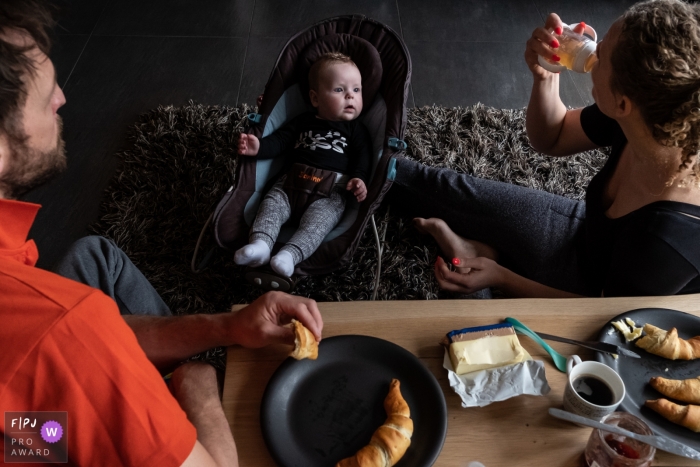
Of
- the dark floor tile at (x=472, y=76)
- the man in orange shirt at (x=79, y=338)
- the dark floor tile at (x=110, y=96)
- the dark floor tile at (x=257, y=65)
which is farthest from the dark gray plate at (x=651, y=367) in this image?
the dark floor tile at (x=257, y=65)

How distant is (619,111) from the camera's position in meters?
1.13

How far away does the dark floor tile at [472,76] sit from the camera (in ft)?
8.39

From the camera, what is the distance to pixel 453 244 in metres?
1.78

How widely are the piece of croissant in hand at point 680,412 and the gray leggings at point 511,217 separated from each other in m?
0.58

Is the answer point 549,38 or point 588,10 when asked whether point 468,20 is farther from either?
point 549,38

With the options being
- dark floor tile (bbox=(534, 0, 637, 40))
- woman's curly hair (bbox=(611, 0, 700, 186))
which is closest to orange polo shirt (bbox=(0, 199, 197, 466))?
woman's curly hair (bbox=(611, 0, 700, 186))

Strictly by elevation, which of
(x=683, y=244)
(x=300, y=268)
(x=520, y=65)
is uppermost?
(x=520, y=65)

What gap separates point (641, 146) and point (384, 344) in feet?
2.47

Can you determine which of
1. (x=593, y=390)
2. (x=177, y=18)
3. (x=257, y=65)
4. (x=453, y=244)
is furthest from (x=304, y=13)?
(x=593, y=390)

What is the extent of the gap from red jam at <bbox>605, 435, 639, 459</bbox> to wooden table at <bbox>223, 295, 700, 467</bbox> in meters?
0.07

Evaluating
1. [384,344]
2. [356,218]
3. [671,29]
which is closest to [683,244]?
[671,29]

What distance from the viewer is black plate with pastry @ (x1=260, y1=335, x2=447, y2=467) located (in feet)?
2.62

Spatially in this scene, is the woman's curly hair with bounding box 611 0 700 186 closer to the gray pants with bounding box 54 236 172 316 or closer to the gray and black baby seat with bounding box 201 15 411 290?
the gray and black baby seat with bounding box 201 15 411 290

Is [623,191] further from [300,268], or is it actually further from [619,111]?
[300,268]
